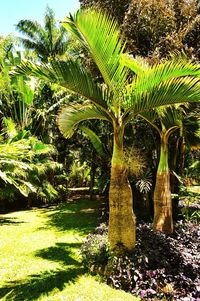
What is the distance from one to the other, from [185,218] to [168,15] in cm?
Result: 649

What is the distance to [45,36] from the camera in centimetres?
2516

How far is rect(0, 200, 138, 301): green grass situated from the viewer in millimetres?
4730

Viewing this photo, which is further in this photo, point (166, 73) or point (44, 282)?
point (44, 282)

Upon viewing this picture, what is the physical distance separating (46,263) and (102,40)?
14.5 feet

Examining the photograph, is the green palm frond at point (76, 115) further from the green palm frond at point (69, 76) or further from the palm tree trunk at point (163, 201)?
the palm tree trunk at point (163, 201)

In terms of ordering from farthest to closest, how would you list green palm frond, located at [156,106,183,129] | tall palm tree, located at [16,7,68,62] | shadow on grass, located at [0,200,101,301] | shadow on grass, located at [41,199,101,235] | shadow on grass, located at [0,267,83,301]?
tall palm tree, located at [16,7,68,62], shadow on grass, located at [41,199,101,235], green palm frond, located at [156,106,183,129], shadow on grass, located at [0,200,101,301], shadow on grass, located at [0,267,83,301]

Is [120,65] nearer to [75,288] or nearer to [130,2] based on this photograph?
[75,288]

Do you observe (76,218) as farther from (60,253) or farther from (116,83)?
(116,83)

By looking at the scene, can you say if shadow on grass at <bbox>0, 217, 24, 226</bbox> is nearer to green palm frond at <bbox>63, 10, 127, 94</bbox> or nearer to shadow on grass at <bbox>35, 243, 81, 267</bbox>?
shadow on grass at <bbox>35, 243, 81, 267</bbox>

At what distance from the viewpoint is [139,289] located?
493cm

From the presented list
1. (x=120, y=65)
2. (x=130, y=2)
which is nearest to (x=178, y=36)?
(x=130, y=2)

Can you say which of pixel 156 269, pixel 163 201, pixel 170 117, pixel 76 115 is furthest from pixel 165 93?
pixel 163 201

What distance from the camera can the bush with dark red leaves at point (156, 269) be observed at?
15.8ft

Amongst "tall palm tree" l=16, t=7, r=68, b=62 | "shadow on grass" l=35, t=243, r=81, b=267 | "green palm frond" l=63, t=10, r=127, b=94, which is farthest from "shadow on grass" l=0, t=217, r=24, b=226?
"tall palm tree" l=16, t=7, r=68, b=62
